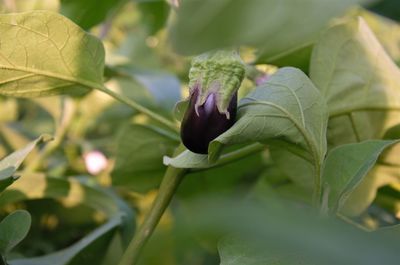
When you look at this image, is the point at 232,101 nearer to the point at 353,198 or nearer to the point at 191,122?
the point at 191,122

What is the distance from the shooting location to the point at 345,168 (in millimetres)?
400

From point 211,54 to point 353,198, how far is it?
22 cm

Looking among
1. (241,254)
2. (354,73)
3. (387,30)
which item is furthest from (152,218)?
(387,30)

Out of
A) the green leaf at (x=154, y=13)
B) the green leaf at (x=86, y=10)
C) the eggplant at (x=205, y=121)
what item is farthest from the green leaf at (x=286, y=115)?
the green leaf at (x=154, y=13)

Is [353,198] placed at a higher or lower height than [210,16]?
lower

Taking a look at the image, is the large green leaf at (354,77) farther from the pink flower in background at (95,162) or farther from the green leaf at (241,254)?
the pink flower in background at (95,162)

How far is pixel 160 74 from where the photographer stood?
848 mm

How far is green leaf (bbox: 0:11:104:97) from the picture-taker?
1.38 ft

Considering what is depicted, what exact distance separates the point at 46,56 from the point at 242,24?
0.80 ft

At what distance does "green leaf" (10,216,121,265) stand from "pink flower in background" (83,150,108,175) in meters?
0.33

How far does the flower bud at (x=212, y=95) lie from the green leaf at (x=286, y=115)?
10mm

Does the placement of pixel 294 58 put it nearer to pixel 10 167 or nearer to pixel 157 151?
pixel 157 151

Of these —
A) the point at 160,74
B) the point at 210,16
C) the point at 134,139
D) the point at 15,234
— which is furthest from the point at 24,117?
the point at 210,16

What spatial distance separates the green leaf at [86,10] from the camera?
0.54 metres
